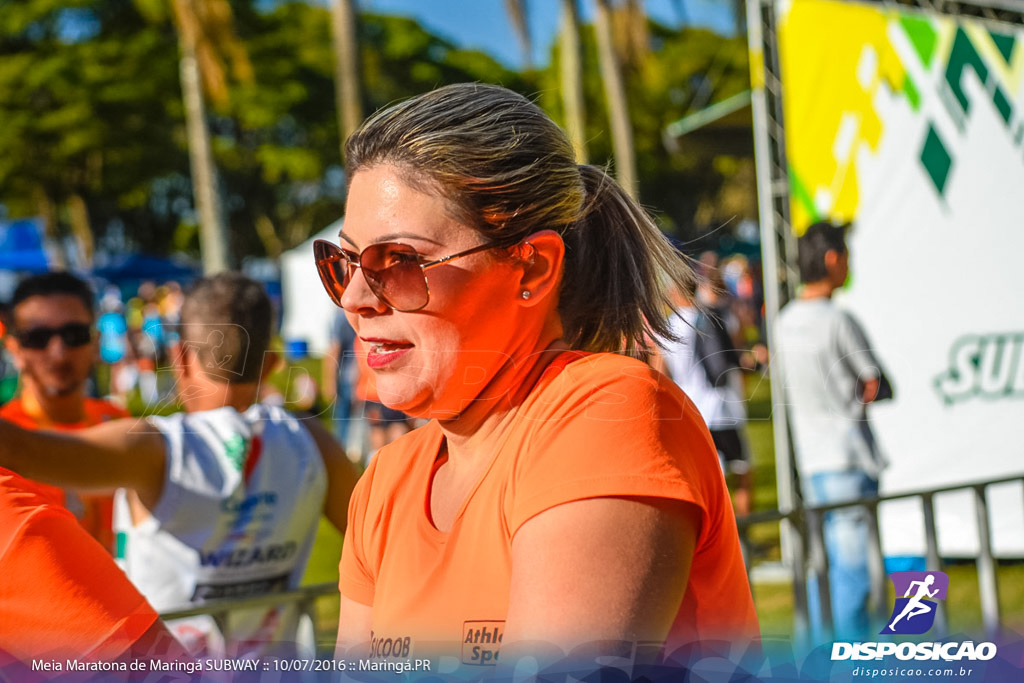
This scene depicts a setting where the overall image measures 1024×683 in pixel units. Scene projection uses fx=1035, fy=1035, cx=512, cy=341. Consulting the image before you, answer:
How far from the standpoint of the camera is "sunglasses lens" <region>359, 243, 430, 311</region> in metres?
1.33

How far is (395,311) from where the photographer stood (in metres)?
1.38

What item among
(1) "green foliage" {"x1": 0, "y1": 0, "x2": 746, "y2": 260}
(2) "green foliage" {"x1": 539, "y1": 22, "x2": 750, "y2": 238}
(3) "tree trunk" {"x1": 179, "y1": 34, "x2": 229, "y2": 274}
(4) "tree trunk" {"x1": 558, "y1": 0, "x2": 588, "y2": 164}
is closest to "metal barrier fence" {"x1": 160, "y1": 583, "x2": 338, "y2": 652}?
(3) "tree trunk" {"x1": 179, "y1": 34, "x2": 229, "y2": 274}

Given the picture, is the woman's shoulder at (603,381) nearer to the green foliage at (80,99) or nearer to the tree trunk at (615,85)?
the tree trunk at (615,85)

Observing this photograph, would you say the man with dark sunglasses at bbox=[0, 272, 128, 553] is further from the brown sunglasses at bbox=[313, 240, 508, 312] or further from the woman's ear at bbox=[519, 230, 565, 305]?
the woman's ear at bbox=[519, 230, 565, 305]

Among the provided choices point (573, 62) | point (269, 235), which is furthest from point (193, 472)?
point (269, 235)

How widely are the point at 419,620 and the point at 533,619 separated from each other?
26cm

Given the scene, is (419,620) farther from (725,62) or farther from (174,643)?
(725,62)

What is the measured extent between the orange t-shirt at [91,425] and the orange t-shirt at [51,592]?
126 cm

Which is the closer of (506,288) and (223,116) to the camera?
(506,288)

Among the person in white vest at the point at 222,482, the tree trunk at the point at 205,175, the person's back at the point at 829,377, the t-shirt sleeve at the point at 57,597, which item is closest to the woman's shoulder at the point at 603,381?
the t-shirt sleeve at the point at 57,597

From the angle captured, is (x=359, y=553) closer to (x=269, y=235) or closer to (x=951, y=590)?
(x=951, y=590)

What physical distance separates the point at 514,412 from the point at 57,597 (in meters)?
0.60

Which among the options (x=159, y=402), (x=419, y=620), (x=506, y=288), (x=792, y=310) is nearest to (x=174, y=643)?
(x=419, y=620)

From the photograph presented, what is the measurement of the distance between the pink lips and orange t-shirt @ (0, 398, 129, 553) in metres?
1.37
